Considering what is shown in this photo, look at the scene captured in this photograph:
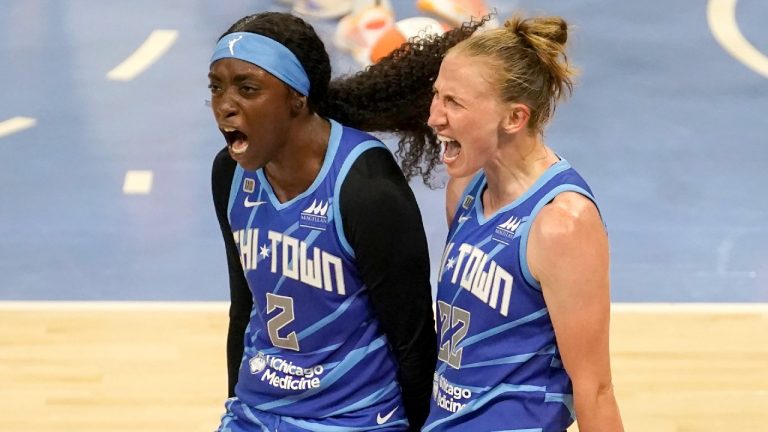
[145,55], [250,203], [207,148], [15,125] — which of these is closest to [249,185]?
[250,203]

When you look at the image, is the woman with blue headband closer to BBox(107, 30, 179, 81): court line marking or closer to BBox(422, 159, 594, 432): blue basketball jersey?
BBox(422, 159, 594, 432): blue basketball jersey

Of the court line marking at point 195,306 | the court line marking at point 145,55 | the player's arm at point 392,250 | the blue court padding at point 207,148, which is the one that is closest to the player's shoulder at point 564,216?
the player's arm at point 392,250

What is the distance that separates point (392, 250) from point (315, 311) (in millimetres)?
235

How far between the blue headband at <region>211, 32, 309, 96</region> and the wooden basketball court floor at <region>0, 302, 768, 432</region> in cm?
191

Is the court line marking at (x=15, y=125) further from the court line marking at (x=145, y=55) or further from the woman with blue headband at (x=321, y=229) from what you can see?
the woman with blue headband at (x=321, y=229)

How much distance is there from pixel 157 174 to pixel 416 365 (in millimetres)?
3544

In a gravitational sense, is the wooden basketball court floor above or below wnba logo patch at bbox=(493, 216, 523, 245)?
below

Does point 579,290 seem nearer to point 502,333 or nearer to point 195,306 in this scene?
point 502,333

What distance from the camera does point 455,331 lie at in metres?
2.43

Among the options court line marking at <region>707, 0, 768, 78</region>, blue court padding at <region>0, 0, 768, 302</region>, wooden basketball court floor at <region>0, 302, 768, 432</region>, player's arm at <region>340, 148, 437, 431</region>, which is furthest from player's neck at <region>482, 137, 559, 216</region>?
court line marking at <region>707, 0, 768, 78</region>

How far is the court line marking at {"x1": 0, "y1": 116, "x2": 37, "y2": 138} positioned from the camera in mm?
6289

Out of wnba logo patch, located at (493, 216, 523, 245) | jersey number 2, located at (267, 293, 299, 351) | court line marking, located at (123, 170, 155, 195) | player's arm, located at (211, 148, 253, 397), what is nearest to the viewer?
wnba logo patch, located at (493, 216, 523, 245)

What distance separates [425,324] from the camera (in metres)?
2.55

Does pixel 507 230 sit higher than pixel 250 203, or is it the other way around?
pixel 507 230
